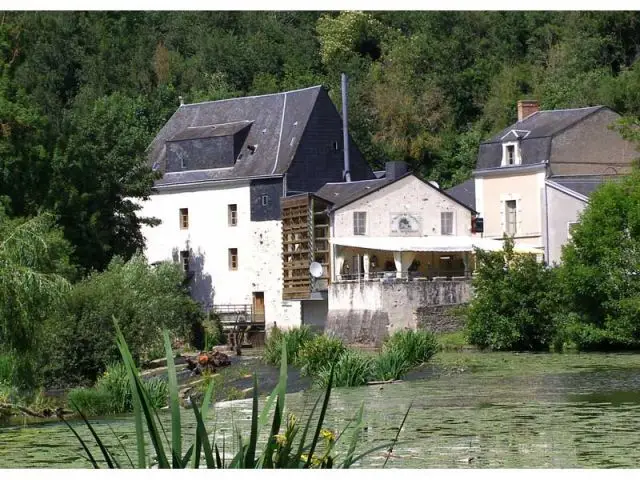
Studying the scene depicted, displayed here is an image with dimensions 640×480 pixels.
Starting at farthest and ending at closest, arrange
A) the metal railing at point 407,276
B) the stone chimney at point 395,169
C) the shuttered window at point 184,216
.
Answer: the shuttered window at point 184,216 < the stone chimney at point 395,169 < the metal railing at point 407,276

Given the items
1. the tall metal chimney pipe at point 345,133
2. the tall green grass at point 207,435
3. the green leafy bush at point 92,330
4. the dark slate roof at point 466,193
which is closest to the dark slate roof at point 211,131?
the tall metal chimney pipe at point 345,133

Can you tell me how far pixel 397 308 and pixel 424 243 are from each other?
A: 428 centimetres

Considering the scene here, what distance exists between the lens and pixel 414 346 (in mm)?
36844

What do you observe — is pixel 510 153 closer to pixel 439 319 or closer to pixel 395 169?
pixel 395 169

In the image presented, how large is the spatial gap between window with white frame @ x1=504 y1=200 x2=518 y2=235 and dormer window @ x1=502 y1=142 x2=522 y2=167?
1.27 metres

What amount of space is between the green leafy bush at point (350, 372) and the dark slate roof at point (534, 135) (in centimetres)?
2148

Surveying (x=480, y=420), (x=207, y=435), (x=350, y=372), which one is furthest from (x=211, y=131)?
(x=207, y=435)

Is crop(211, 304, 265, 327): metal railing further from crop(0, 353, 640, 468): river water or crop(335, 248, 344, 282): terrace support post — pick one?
crop(0, 353, 640, 468): river water

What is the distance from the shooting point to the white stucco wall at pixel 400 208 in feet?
174

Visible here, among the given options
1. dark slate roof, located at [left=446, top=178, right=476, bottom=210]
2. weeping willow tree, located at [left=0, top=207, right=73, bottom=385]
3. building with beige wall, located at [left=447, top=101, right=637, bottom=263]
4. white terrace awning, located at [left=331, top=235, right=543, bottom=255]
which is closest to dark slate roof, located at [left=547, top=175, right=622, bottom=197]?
building with beige wall, located at [left=447, top=101, right=637, bottom=263]

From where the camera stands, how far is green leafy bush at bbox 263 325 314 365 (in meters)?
38.7

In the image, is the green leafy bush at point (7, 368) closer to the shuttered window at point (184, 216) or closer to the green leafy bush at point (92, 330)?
the green leafy bush at point (92, 330)

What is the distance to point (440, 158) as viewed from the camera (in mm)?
67562
